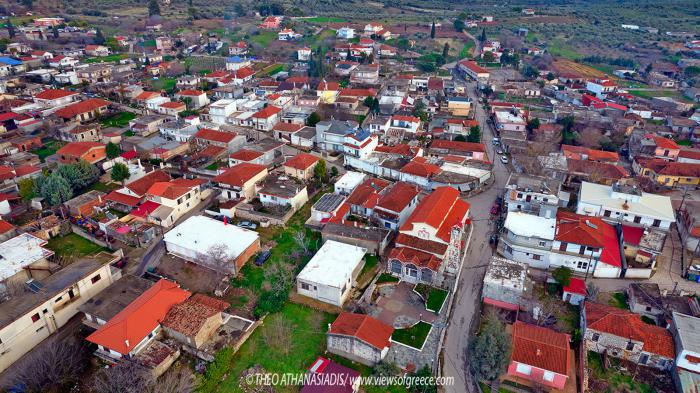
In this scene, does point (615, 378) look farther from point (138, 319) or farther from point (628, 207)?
point (138, 319)

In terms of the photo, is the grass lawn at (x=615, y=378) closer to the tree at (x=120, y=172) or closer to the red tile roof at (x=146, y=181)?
the red tile roof at (x=146, y=181)

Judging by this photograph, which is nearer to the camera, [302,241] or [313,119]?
[302,241]

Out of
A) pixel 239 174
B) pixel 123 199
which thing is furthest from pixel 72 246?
pixel 239 174

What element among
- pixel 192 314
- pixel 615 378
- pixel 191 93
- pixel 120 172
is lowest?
pixel 615 378

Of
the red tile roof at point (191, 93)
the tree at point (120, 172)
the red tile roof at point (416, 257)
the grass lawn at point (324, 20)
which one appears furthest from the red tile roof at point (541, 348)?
the grass lawn at point (324, 20)

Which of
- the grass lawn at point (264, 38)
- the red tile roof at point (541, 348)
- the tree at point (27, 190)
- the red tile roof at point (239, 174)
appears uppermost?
the grass lawn at point (264, 38)

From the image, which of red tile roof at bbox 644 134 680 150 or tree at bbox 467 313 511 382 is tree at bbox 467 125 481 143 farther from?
tree at bbox 467 313 511 382

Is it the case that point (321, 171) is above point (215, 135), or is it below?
below
